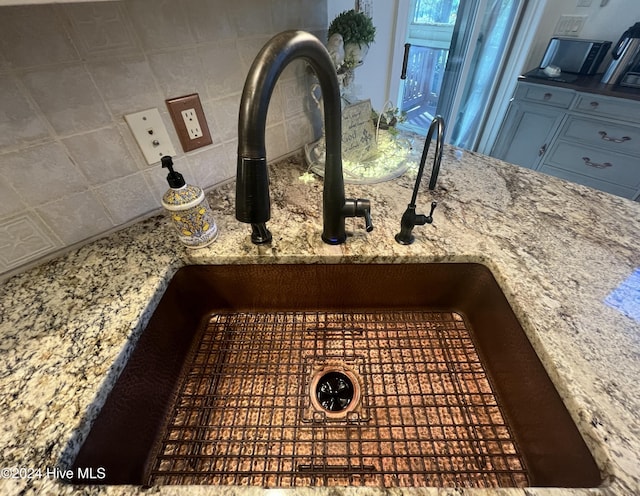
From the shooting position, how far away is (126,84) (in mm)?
553

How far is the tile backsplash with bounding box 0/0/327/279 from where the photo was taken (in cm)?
46

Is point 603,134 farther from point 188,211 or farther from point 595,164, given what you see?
point 188,211

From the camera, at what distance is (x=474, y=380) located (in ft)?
1.89

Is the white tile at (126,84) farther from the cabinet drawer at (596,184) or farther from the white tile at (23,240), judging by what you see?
the cabinet drawer at (596,184)

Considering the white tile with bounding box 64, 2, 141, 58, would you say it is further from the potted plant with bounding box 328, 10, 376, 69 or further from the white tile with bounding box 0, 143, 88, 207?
the potted plant with bounding box 328, 10, 376, 69

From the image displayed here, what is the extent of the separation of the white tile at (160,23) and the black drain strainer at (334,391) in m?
0.76

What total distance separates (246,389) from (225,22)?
0.80 meters

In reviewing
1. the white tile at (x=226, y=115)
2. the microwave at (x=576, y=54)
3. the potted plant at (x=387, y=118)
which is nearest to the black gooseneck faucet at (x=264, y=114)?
the white tile at (x=226, y=115)

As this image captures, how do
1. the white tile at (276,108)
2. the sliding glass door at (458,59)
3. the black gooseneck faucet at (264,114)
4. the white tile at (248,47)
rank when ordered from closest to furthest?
1. the black gooseneck faucet at (264,114)
2. the white tile at (248,47)
3. the white tile at (276,108)
4. the sliding glass door at (458,59)

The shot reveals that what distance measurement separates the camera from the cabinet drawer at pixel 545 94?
5.99ft

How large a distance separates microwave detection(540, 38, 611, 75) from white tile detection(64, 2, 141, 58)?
2639mm

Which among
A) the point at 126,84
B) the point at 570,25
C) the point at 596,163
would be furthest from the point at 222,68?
the point at 570,25

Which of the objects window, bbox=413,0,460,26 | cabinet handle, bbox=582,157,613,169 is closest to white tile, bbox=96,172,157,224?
window, bbox=413,0,460,26

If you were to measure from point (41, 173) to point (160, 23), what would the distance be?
1.20 ft
